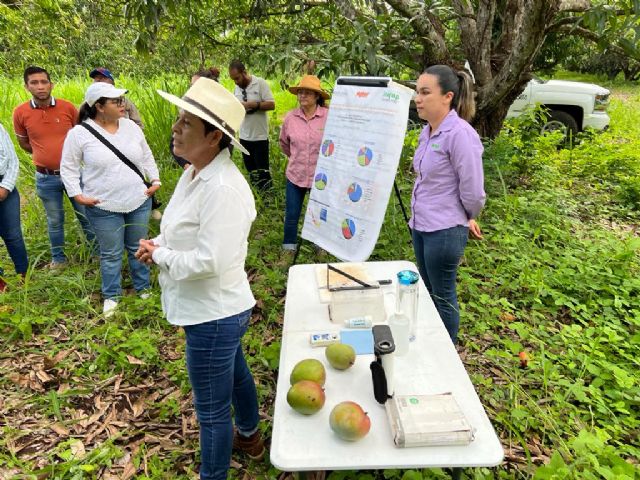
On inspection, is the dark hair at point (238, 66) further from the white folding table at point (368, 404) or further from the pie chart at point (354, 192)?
the white folding table at point (368, 404)

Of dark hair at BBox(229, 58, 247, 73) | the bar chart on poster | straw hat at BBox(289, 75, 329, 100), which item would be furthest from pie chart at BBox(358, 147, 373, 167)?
dark hair at BBox(229, 58, 247, 73)

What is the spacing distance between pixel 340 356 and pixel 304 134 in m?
2.44

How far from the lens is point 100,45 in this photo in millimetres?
12633

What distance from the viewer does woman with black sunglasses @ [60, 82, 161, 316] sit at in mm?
2855

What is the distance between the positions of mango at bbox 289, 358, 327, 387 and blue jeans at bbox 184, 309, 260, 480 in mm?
271

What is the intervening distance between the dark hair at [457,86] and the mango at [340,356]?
1.36 metres

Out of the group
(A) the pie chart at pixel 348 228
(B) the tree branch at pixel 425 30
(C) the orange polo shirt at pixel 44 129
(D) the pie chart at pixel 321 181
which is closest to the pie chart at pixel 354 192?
(A) the pie chart at pixel 348 228

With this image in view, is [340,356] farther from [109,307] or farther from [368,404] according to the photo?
[109,307]

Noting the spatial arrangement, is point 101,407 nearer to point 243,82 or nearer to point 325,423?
point 325,423

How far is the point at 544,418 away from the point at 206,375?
1.77m

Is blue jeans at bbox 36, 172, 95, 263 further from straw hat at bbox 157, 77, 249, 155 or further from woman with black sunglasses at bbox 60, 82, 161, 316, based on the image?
straw hat at bbox 157, 77, 249, 155

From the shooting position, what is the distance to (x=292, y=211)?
13.1ft

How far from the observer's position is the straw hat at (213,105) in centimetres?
149

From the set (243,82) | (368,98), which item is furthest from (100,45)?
(368,98)
